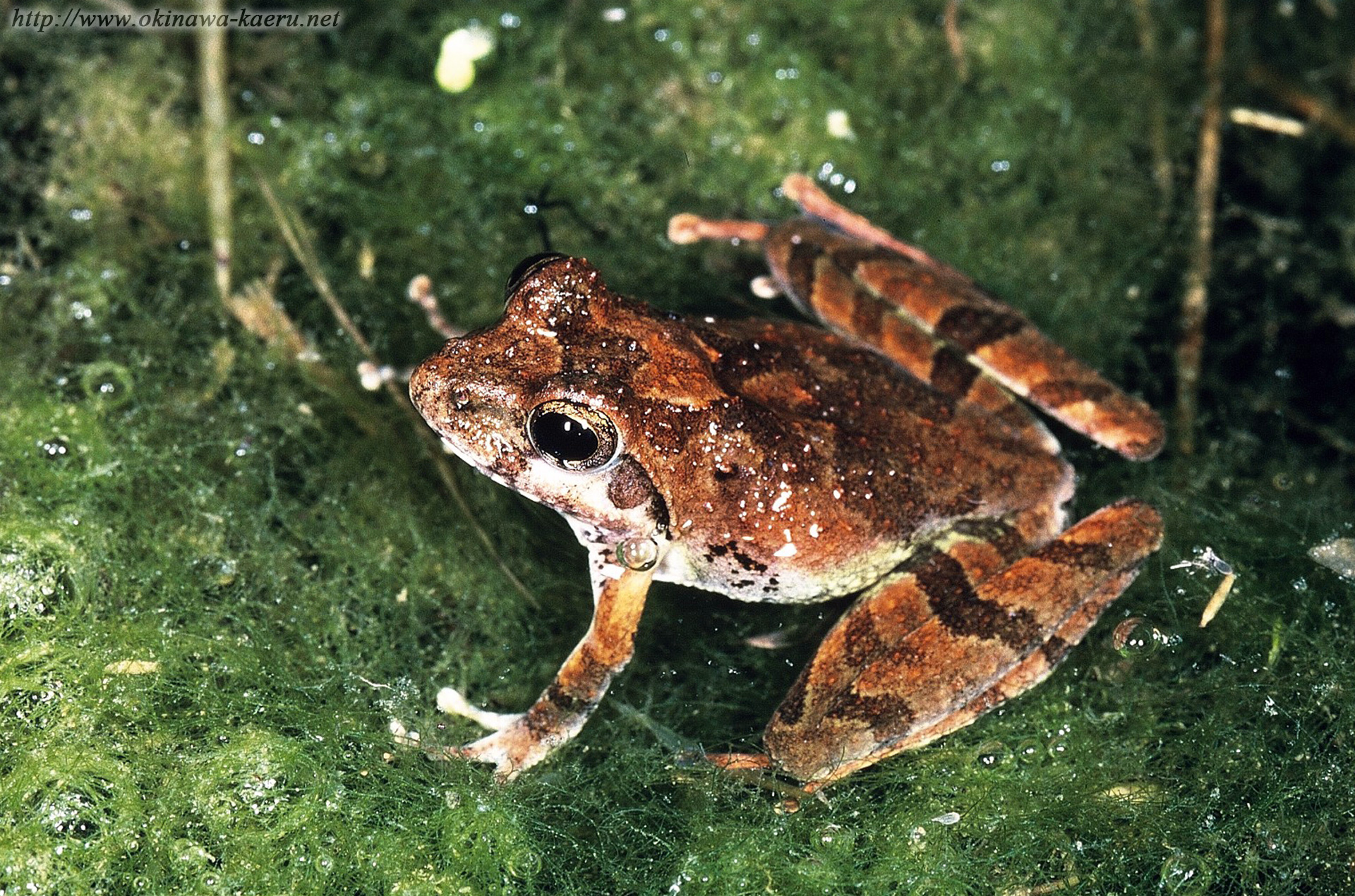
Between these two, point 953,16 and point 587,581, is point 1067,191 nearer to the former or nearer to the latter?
point 953,16

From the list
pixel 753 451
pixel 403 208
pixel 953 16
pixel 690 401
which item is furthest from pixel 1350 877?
pixel 403 208

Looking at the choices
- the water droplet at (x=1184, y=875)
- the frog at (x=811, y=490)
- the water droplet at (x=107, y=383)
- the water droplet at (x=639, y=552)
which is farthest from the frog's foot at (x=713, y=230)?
the water droplet at (x=1184, y=875)

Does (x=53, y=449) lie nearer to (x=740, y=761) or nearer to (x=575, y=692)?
(x=575, y=692)

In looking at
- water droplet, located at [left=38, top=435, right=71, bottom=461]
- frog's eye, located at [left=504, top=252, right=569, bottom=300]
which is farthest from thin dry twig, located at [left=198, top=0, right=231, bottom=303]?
frog's eye, located at [left=504, top=252, right=569, bottom=300]

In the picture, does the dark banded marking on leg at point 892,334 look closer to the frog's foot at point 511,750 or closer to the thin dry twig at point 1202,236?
the thin dry twig at point 1202,236

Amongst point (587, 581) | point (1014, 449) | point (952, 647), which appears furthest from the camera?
point (587, 581)
